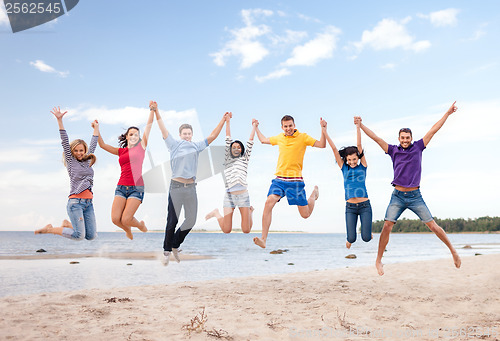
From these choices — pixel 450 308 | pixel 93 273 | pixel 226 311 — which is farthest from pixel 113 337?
pixel 93 273

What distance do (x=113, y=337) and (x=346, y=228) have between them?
24.0 ft

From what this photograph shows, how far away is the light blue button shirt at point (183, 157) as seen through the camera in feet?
28.4

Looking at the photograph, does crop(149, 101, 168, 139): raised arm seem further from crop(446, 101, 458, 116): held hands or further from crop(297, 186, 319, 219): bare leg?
crop(446, 101, 458, 116): held hands

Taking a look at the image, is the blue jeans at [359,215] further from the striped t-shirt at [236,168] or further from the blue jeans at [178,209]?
the blue jeans at [178,209]

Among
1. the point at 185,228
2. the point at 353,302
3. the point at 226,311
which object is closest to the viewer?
the point at 185,228

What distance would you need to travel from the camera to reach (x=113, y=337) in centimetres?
1167

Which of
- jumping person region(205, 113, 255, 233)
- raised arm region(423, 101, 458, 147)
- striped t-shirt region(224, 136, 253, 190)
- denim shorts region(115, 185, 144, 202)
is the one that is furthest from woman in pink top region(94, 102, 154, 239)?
raised arm region(423, 101, 458, 147)

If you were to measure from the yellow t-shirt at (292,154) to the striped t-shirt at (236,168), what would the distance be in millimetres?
939

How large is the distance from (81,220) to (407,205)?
22.8 ft

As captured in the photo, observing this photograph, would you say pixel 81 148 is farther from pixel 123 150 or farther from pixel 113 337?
pixel 113 337

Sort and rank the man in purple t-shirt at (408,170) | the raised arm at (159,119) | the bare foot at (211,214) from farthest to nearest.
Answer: the bare foot at (211,214), the man in purple t-shirt at (408,170), the raised arm at (159,119)

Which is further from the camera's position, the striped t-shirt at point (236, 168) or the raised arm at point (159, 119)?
the striped t-shirt at point (236, 168)

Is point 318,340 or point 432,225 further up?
point 432,225

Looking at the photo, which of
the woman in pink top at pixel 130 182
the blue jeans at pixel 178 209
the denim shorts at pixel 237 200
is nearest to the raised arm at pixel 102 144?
the woman in pink top at pixel 130 182
